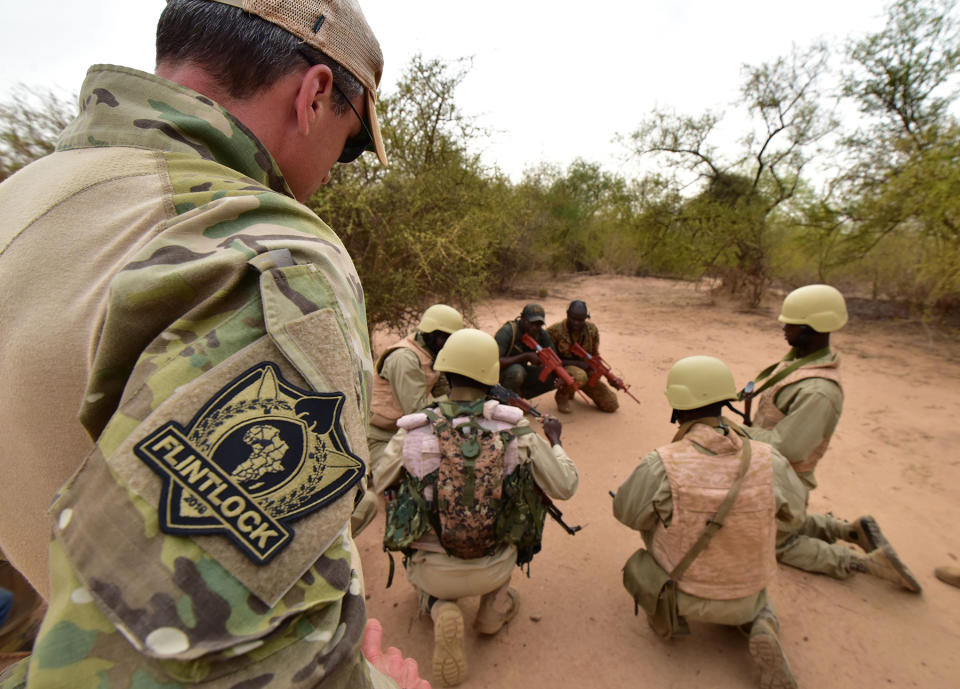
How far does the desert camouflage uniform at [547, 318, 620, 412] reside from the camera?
5.76m

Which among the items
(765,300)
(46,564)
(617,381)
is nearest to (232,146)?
(46,564)

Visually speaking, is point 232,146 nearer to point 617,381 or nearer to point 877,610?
point 877,610

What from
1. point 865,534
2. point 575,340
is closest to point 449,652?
point 865,534

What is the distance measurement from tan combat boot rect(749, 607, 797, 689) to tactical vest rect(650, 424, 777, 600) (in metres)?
0.17

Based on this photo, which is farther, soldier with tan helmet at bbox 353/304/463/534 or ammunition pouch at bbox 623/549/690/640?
soldier with tan helmet at bbox 353/304/463/534

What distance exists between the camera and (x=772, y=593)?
2959 millimetres

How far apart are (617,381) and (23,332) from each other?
5531mm

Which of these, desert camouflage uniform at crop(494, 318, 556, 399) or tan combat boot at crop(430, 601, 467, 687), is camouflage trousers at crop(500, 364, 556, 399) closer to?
desert camouflage uniform at crop(494, 318, 556, 399)

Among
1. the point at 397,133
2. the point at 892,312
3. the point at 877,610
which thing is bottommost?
the point at 877,610

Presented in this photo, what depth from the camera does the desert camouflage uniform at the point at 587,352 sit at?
576 cm

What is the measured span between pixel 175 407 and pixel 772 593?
3688mm

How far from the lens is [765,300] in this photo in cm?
1344

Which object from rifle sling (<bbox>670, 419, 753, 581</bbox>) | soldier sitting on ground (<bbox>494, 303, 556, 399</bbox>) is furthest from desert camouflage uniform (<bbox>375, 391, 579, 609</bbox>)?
soldier sitting on ground (<bbox>494, 303, 556, 399</bbox>)

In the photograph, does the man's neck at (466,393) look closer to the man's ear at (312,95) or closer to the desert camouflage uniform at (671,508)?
the desert camouflage uniform at (671,508)
